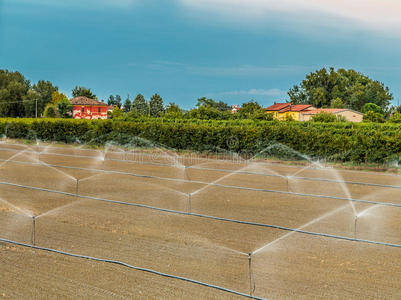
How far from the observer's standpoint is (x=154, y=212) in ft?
38.8

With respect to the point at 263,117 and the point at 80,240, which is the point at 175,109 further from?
the point at 80,240

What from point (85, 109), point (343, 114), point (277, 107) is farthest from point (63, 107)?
point (343, 114)

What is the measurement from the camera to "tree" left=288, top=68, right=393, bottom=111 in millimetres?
104625

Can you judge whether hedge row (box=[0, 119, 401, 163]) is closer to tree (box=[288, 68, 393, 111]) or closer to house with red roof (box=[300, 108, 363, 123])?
house with red roof (box=[300, 108, 363, 123])

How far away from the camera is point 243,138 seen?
2816 centimetres

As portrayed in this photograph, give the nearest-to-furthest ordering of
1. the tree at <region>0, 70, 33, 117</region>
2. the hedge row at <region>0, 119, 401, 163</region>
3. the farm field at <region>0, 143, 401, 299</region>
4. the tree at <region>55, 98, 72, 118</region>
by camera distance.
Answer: the farm field at <region>0, 143, 401, 299</region>
the hedge row at <region>0, 119, 401, 163</region>
the tree at <region>55, 98, 72, 118</region>
the tree at <region>0, 70, 33, 117</region>

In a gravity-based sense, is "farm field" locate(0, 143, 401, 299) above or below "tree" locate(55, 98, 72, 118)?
below

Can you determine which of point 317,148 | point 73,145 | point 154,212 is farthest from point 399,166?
point 73,145

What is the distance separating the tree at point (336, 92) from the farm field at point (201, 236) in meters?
91.6

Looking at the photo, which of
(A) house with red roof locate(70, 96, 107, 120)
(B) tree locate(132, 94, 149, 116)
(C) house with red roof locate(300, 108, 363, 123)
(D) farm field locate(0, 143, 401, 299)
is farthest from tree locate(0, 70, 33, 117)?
(D) farm field locate(0, 143, 401, 299)

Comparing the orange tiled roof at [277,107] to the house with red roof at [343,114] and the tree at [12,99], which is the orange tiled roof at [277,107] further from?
the tree at [12,99]

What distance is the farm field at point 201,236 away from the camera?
22.4 feet

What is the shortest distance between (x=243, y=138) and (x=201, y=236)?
19.0 meters

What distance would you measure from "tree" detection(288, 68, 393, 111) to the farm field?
300 feet
